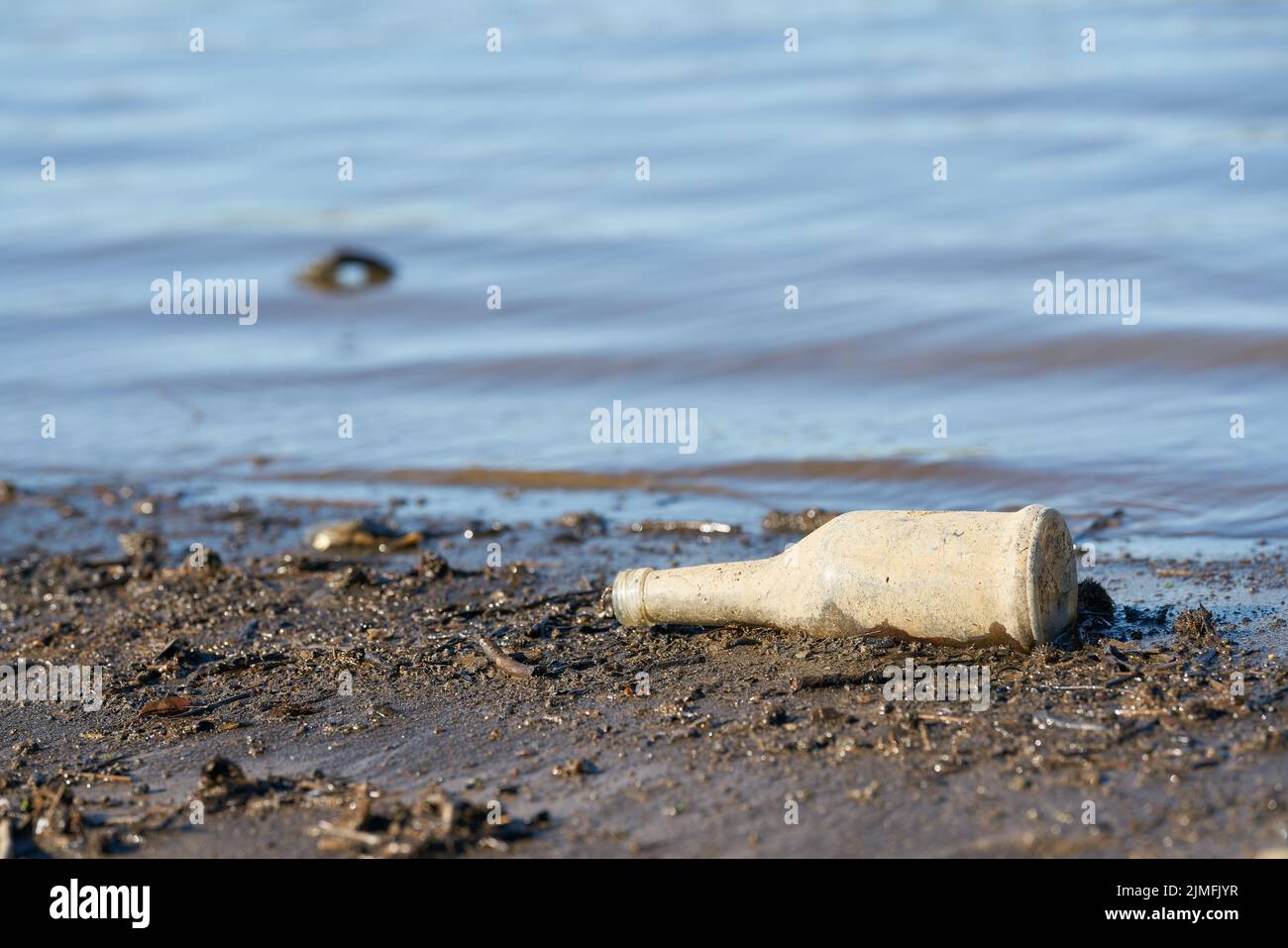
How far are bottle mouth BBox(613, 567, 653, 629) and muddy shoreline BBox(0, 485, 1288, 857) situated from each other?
6 cm

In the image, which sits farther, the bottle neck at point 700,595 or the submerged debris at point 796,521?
the submerged debris at point 796,521

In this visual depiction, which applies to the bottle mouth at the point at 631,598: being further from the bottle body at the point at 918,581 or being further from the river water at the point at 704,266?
the river water at the point at 704,266

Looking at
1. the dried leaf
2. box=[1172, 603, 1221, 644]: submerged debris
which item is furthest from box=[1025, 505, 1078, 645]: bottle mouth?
the dried leaf

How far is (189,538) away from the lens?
280 inches

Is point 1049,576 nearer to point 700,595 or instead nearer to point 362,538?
point 700,595

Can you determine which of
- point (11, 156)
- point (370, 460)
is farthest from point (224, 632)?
point (11, 156)

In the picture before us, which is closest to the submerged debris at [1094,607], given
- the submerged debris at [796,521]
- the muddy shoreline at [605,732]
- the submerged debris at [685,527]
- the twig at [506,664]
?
the muddy shoreline at [605,732]

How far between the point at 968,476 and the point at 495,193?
824cm

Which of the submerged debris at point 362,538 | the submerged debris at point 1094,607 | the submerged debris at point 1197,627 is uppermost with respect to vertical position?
the submerged debris at point 362,538

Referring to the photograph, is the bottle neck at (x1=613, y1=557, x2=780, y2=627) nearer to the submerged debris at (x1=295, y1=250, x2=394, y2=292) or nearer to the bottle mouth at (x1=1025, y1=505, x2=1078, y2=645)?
the bottle mouth at (x1=1025, y1=505, x2=1078, y2=645)

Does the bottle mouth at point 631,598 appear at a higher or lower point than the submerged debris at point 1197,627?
higher

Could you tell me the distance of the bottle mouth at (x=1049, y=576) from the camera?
409 centimetres
